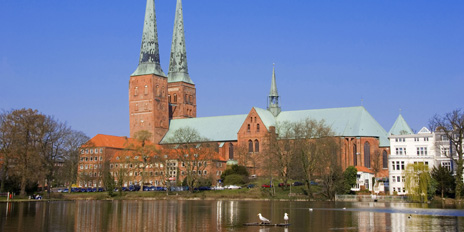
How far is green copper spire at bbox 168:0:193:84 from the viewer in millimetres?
126250

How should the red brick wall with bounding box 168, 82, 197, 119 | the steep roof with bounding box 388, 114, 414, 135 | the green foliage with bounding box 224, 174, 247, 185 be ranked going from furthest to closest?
the red brick wall with bounding box 168, 82, 197, 119, the steep roof with bounding box 388, 114, 414, 135, the green foliage with bounding box 224, 174, 247, 185

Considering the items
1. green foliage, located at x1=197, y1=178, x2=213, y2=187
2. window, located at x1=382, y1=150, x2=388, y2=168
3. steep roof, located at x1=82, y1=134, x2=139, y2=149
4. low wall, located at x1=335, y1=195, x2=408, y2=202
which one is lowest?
low wall, located at x1=335, y1=195, x2=408, y2=202

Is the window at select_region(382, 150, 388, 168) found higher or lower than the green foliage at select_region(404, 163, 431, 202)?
higher

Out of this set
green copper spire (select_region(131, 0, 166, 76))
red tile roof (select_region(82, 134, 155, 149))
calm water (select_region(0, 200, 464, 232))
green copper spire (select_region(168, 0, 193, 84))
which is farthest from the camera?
green copper spire (select_region(168, 0, 193, 84))

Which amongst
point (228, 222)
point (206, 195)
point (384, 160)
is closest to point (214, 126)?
point (384, 160)

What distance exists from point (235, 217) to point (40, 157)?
1492 inches

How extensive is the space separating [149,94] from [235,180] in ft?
118

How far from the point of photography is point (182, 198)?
270 ft

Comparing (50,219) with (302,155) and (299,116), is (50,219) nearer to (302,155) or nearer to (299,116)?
(302,155)

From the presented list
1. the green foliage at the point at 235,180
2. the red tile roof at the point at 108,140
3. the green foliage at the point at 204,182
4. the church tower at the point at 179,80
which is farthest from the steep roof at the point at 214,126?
the green foliage at the point at 204,182

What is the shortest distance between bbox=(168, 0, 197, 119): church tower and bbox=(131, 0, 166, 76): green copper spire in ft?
25.8

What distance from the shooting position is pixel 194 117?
429ft

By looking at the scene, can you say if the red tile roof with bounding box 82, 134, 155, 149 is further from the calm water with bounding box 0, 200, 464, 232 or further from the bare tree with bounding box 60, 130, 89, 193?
the calm water with bounding box 0, 200, 464, 232

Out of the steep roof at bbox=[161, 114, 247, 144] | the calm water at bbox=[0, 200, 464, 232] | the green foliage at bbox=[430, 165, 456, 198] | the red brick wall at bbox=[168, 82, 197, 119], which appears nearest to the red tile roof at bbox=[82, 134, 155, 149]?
the steep roof at bbox=[161, 114, 247, 144]
